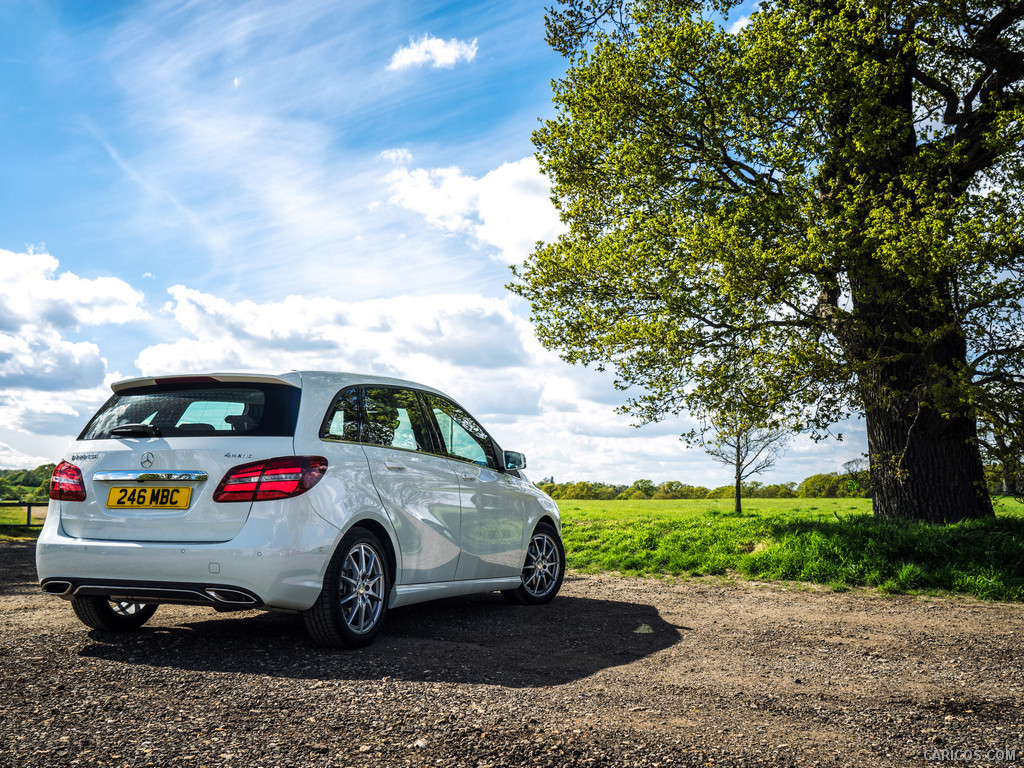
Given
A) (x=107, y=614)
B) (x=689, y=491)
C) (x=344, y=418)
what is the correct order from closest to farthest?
1. (x=344, y=418)
2. (x=107, y=614)
3. (x=689, y=491)

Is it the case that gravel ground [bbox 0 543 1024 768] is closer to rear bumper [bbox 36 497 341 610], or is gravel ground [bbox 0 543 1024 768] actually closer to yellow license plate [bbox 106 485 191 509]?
rear bumper [bbox 36 497 341 610]

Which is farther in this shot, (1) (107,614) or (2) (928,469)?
(2) (928,469)

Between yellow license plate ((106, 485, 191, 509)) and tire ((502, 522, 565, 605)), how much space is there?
344cm

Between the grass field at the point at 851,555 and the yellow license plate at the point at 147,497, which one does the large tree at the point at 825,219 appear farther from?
the yellow license plate at the point at 147,497

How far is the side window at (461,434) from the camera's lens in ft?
22.2

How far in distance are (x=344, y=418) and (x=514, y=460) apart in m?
2.19

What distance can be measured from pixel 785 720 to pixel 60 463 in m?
4.95

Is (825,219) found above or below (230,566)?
above

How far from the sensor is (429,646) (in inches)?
217

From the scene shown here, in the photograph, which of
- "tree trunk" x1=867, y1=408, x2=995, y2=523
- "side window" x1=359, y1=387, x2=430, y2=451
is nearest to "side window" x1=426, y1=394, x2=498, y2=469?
"side window" x1=359, y1=387, x2=430, y2=451

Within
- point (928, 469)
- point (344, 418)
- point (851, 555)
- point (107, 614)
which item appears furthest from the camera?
point (928, 469)

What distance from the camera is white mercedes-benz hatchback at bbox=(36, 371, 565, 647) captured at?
4918mm

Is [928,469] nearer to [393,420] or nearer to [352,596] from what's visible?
[393,420]

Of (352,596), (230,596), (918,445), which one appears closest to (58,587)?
(230,596)
